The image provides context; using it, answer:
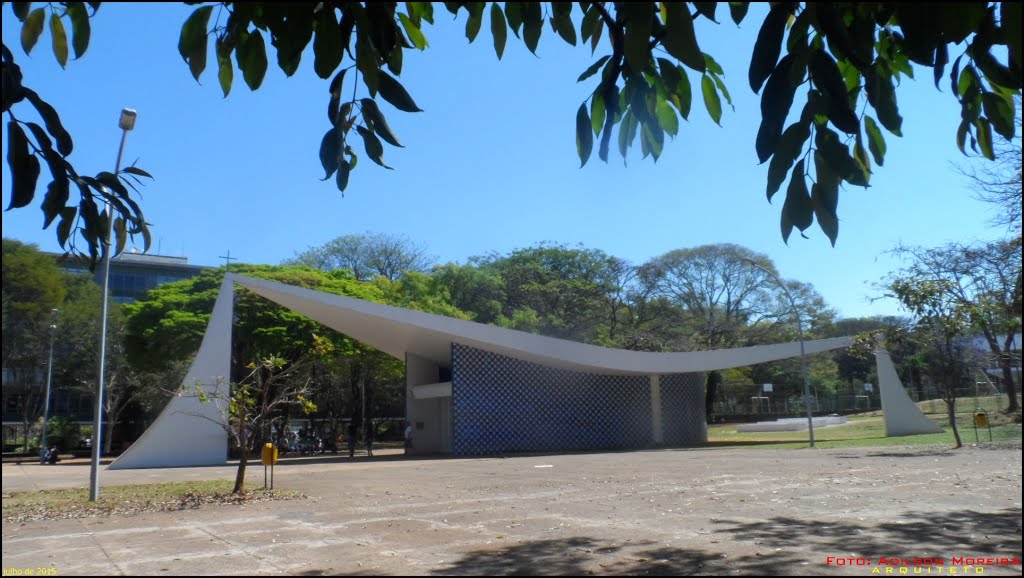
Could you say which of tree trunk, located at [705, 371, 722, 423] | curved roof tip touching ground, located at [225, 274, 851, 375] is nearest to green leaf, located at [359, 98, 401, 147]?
curved roof tip touching ground, located at [225, 274, 851, 375]

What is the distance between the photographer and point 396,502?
9.21 m

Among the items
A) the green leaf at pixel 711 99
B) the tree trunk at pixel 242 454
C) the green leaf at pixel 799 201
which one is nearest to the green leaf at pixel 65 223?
the green leaf at pixel 711 99

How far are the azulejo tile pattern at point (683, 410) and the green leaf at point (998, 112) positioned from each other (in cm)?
2593

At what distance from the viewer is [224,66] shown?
266 centimetres

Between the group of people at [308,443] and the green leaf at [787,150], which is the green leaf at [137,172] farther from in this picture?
the group of people at [308,443]

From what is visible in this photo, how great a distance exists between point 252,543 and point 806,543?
169 inches

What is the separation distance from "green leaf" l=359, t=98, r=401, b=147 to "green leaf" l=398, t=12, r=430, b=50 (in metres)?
0.43

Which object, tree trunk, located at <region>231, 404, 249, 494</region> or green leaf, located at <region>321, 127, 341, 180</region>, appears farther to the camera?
tree trunk, located at <region>231, 404, 249, 494</region>

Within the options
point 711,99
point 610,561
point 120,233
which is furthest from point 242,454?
point 711,99

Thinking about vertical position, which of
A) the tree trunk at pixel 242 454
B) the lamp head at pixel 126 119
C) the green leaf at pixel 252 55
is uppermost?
the lamp head at pixel 126 119

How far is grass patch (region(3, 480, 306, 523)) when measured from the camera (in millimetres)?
8930

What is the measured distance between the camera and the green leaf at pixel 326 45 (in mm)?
2248

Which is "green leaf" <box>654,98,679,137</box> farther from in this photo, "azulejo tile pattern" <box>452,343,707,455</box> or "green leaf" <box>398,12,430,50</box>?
"azulejo tile pattern" <box>452,343,707,455</box>

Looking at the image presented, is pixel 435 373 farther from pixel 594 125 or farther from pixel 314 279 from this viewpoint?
pixel 594 125
